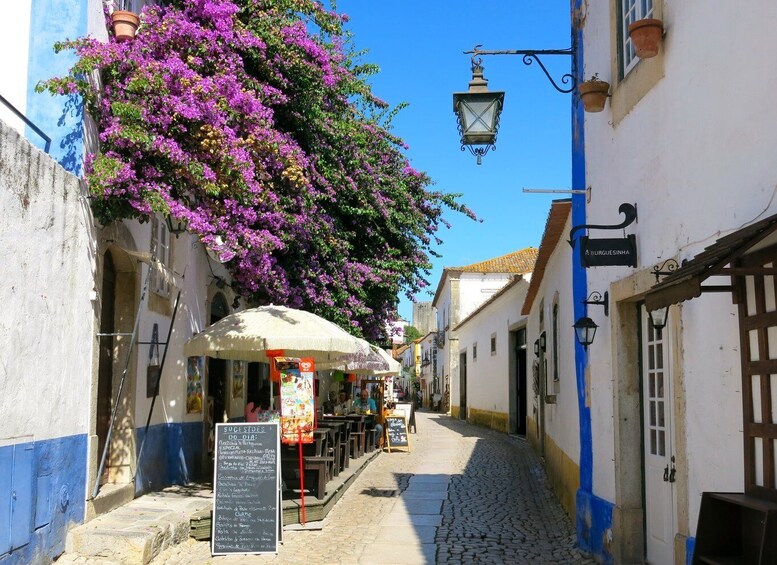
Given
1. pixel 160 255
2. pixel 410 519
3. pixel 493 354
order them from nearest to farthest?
pixel 410 519 → pixel 160 255 → pixel 493 354

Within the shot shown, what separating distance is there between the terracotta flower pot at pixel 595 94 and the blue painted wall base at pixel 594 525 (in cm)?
368

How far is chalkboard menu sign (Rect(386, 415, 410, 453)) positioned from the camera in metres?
19.1

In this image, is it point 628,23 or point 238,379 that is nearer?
point 628,23

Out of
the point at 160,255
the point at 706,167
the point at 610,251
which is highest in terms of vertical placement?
the point at 160,255

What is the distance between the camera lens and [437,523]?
959cm

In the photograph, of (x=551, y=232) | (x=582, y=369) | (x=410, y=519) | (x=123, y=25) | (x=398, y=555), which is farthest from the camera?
(x=551, y=232)

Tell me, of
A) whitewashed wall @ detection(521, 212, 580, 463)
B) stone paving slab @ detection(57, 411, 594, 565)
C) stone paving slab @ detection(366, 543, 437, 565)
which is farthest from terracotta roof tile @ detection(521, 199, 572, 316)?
stone paving slab @ detection(366, 543, 437, 565)

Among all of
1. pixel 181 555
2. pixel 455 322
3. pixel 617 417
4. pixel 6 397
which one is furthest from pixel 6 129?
pixel 455 322

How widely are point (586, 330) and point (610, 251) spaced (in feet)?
5.42

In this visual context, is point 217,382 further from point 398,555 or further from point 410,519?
point 398,555

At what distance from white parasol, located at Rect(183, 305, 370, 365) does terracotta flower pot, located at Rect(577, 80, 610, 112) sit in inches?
154

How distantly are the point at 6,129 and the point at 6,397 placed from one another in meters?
2.05

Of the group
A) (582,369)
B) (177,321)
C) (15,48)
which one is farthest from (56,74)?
(582,369)

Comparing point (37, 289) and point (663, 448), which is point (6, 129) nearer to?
point (37, 289)
